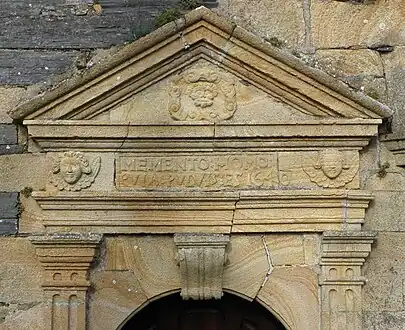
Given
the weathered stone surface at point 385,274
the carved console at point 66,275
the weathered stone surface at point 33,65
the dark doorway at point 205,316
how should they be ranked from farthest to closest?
1. the dark doorway at point 205,316
2. the weathered stone surface at point 33,65
3. the weathered stone surface at point 385,274
4. the carved console at point 66,275

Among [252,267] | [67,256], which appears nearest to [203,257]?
[252,267]

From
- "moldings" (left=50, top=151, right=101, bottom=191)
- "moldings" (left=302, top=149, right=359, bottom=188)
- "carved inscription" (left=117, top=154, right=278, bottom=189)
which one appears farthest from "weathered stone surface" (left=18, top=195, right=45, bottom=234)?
"moldings" (left=302, top=149, right=359, bottom=188)

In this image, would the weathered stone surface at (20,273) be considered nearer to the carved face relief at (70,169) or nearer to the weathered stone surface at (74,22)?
the carved face relief at (70,169)

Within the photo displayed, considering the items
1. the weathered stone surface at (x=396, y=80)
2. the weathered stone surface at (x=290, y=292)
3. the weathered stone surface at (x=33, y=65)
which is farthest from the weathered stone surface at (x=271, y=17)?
the weathered stone surface at (x=290, y=292)

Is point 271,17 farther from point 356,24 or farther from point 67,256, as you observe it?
point 67,256

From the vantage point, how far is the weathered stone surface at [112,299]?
17.2 ft

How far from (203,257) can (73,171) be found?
34.6 inches

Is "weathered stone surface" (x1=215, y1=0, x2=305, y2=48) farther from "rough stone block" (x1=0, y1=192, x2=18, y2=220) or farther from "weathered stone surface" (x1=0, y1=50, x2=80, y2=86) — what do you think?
"rough stone block" (x1=0, y1=192, x2=18, y2=220)

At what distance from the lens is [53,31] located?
5.43 meters

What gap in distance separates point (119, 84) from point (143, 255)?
0.98 m

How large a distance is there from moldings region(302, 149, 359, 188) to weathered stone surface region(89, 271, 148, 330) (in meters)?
1.19

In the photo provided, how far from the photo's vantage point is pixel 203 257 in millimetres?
5199

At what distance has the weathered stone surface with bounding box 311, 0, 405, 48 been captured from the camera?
17.9ft

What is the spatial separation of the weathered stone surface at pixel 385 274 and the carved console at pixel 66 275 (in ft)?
5.12
